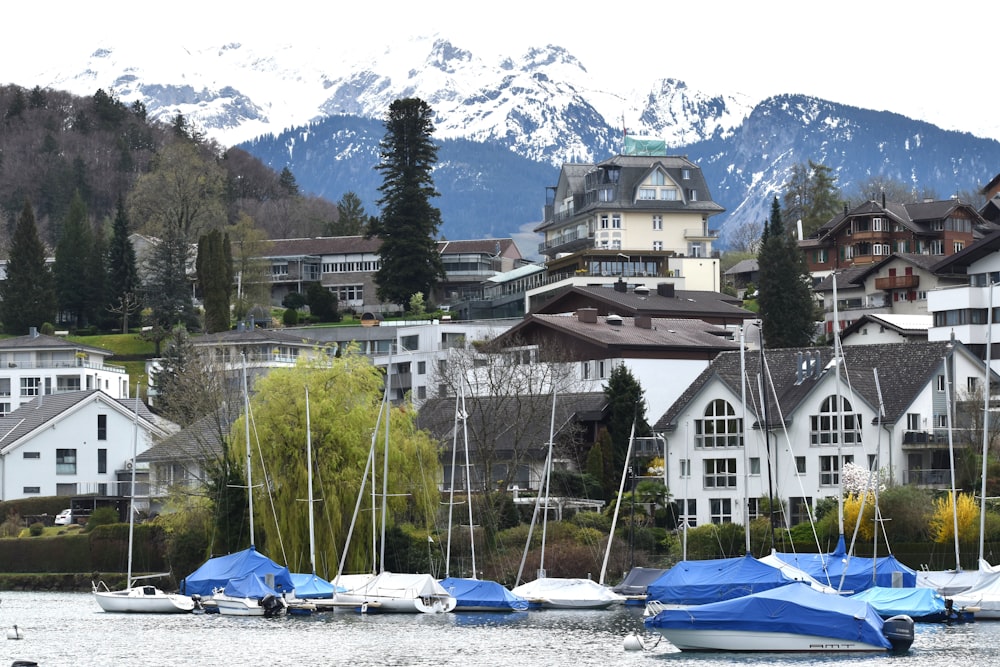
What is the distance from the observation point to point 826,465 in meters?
90.7

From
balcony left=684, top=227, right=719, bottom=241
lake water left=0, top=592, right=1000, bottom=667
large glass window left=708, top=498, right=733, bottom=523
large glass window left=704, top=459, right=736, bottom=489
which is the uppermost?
balcony left=684, top=227, right=719, bottom=241

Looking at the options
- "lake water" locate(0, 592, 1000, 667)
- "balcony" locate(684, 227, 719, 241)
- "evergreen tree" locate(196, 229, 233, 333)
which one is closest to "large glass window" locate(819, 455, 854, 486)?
"lake water" locate(0, 592, 1000, 667)

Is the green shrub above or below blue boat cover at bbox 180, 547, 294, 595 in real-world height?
above

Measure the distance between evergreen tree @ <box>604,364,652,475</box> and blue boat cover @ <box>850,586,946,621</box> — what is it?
31.0m

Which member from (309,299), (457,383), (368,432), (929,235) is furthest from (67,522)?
(929,235)

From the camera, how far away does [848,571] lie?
68938 millimetres

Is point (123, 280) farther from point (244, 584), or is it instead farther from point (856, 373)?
→ point (244, 584)

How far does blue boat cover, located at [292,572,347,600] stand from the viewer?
75625 millimetres

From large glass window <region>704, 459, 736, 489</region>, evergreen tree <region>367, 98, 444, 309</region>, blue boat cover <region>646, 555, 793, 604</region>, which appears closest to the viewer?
blue boat cover <region>646, 555, 793, 604</region>

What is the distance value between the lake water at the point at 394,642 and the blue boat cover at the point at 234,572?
1.80 meters

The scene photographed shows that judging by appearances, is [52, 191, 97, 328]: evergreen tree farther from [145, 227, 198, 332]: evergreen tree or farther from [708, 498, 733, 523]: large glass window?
[708, 498, 733, 523]: large glass window

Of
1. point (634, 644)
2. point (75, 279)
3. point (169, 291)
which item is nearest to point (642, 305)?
point (169, 291)

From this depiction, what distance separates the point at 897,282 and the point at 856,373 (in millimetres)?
53599

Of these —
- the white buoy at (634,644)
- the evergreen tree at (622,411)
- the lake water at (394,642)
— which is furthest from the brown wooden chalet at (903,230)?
the white buoy at (634,644)
